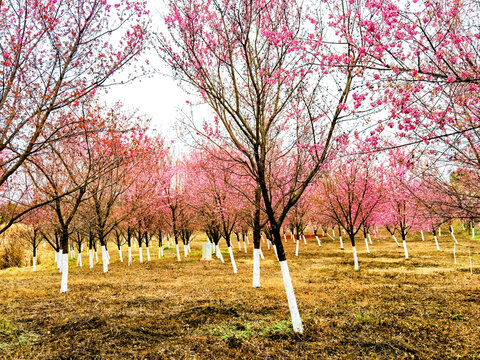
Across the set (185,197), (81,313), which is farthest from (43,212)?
(81,313)

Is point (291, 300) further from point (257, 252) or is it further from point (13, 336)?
point (257, 252)

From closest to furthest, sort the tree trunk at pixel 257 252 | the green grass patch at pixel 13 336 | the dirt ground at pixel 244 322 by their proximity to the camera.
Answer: the dirt ground at pixel 244 322
the green grass patch at pixel 13 336
the tree trunk at pixel 257 252

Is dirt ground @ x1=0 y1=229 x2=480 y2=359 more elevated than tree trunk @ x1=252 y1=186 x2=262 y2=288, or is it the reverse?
tree trunk @ x1=252 y1=186 x2=262 y2=288

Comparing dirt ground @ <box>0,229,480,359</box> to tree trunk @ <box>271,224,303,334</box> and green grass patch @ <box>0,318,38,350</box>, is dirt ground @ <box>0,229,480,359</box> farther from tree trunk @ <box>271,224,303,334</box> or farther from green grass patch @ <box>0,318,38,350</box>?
tree trunk @ <box>271,224,303,334</box>

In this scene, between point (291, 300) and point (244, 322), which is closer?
point (291, 300)

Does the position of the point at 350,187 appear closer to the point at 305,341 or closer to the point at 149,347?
the point at 305,341

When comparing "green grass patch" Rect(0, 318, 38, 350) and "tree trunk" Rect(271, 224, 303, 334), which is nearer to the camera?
"green grass patch" Rect(0, 318, 38, 350)

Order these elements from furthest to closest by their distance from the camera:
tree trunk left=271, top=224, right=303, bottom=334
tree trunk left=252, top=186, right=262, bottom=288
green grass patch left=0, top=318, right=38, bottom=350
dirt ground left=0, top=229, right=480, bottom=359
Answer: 1. tree trunk left=252, top=186, right=262, bottom=288
2. tree trunk left=271, top=224, right=303, bottom=334
3. green grass patch left=0, top=318, right=38, bottom=350
4. dirt ground left=0, top=229, right=480, bottom=359

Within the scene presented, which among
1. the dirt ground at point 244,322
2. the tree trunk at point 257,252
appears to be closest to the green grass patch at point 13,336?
the dirt ground at point 244,322

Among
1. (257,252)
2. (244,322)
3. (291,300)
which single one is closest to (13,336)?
(244,322)

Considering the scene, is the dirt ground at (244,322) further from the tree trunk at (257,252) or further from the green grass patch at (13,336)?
the tree trunk at (257,252)

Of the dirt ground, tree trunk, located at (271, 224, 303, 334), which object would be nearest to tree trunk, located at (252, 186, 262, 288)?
the dirt ground

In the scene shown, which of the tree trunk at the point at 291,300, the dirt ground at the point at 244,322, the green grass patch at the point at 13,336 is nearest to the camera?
the dirt ground at the point at 244,322

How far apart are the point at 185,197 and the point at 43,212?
1016cm
